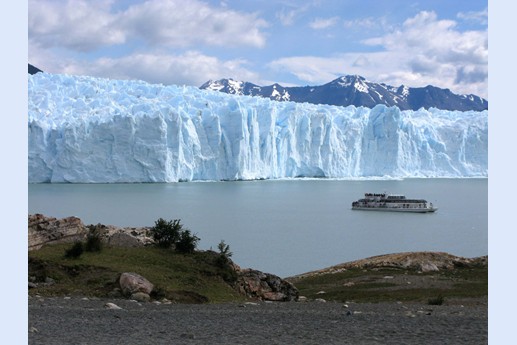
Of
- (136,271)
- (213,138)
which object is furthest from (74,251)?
(213,138)

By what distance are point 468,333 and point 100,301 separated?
4.35 metres

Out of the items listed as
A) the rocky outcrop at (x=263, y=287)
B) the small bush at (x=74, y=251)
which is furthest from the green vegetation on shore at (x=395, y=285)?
the small bush at (x=74, y=251)

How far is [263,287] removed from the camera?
10391mm

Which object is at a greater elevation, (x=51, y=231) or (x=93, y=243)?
(x=51, y=231)

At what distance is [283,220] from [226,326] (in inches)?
1074

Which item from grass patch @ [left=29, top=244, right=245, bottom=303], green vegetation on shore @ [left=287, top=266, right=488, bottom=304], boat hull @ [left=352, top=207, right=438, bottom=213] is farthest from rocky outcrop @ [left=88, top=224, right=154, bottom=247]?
boat hull @ [left=352, top=207, right=438, bottom=213]

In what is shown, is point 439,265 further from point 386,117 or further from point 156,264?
point 386,117

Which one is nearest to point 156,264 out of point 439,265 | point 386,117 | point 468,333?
point 468,333

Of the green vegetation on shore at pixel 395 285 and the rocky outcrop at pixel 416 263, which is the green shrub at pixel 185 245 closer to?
the green vegetation on shore at pixel 395 285

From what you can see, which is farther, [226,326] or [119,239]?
[119,239]

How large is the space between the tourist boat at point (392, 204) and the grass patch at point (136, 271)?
→ 32692 millimetres

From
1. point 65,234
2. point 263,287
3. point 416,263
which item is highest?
point 65,234

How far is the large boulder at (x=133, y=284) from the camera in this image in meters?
8.54

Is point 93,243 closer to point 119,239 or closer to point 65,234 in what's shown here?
point 119,239
